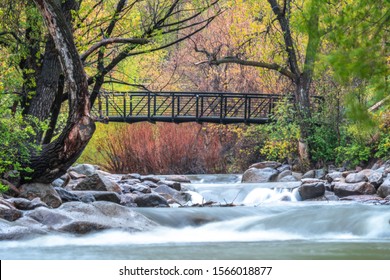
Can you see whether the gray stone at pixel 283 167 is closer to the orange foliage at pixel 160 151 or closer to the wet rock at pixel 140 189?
the orange foliage at pixel 160 151

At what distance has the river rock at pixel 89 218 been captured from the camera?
9797 millimetres

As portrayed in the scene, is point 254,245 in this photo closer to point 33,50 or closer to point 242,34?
point 33,50

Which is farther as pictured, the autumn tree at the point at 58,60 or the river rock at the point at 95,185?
the river rock at the point at 95,185

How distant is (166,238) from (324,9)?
3.99 metres

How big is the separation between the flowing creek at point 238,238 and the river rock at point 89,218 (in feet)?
0.54

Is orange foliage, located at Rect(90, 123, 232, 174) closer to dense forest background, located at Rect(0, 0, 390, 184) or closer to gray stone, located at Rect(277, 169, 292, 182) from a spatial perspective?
dense forest background, located at Rect(0, 0, 390, 184)

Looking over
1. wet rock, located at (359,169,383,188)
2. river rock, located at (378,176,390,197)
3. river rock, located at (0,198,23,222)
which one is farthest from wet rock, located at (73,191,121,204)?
wet rock, located at (359,169,383,188)

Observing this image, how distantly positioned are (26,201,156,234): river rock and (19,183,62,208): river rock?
2.26 meters

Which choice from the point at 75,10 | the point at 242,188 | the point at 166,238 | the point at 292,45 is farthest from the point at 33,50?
the point at 292,45

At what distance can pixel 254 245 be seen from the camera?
9.62 m

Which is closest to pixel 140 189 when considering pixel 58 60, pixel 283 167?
pixel 58 60

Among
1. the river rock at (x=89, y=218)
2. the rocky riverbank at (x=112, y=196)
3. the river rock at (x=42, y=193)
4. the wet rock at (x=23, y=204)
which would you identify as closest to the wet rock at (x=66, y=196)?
the rocky riverbank at (x=112, y=196)
